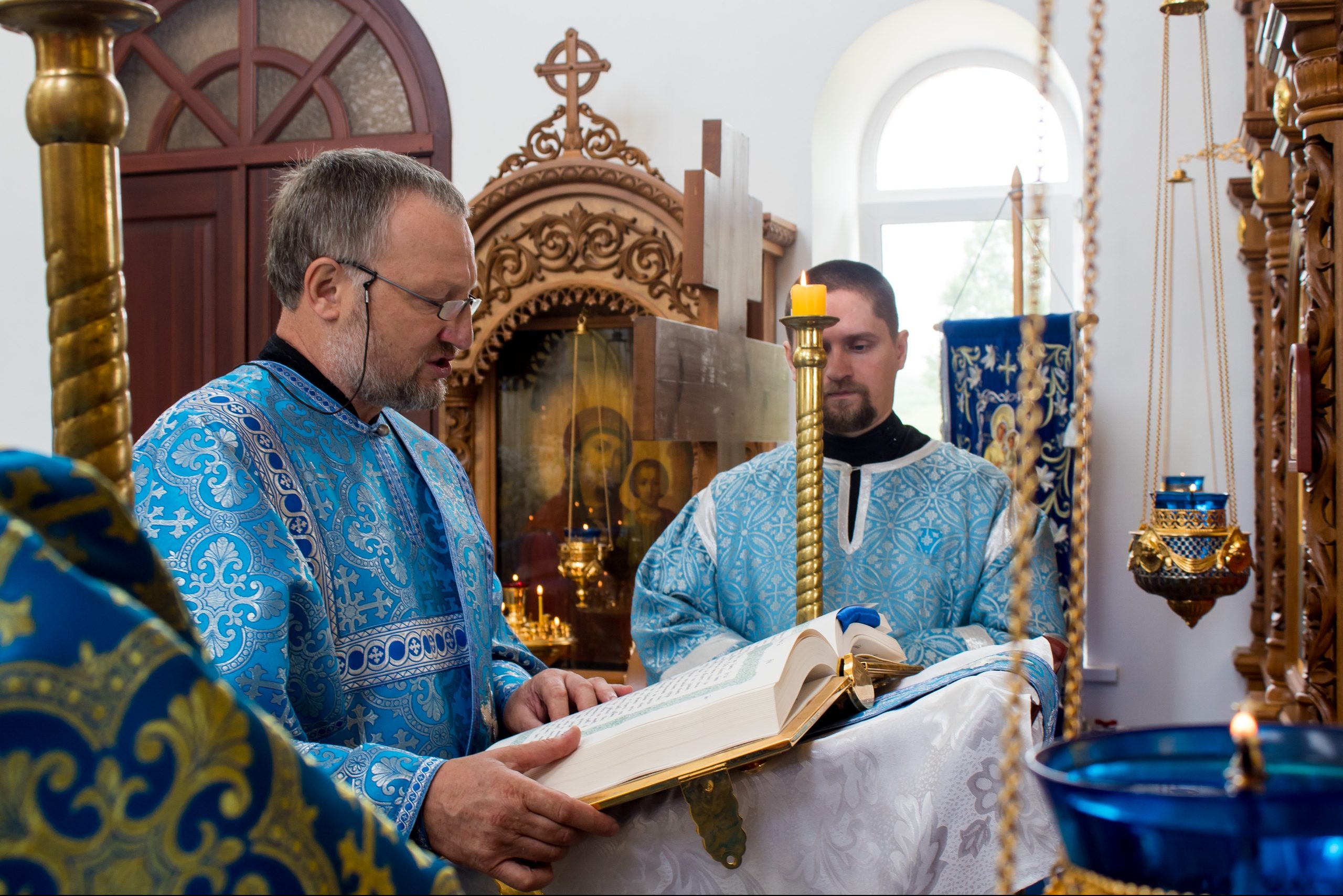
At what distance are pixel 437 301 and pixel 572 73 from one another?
8.49ft

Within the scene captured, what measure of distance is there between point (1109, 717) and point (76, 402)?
397 centimetres

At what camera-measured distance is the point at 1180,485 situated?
126 inches

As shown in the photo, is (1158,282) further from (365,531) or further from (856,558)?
(365,531)

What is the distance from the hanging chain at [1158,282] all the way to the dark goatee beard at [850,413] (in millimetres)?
1742

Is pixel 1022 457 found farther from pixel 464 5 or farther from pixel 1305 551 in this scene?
pixel 464 5

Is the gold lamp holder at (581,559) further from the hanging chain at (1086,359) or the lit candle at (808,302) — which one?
the hanging chain at (1086,359)

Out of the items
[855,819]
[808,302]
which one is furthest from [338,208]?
[855,819]

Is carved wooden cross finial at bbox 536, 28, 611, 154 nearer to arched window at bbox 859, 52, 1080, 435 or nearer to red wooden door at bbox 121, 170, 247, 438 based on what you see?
arched window at bbox 859, 52, 1080, 435

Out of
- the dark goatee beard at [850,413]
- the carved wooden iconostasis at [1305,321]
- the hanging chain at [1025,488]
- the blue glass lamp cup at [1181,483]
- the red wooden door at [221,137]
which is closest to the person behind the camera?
the hanging chain at [1025,488]

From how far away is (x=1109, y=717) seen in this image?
13.5 ft

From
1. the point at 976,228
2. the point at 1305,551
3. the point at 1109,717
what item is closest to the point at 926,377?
the point at 976,228

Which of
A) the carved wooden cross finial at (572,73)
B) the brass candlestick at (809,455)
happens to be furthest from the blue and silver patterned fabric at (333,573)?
the carved wooden cross finial at (572,73)

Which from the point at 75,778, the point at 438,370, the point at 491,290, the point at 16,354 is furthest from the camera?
the point at 16,354

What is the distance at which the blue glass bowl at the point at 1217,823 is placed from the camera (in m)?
0.44
